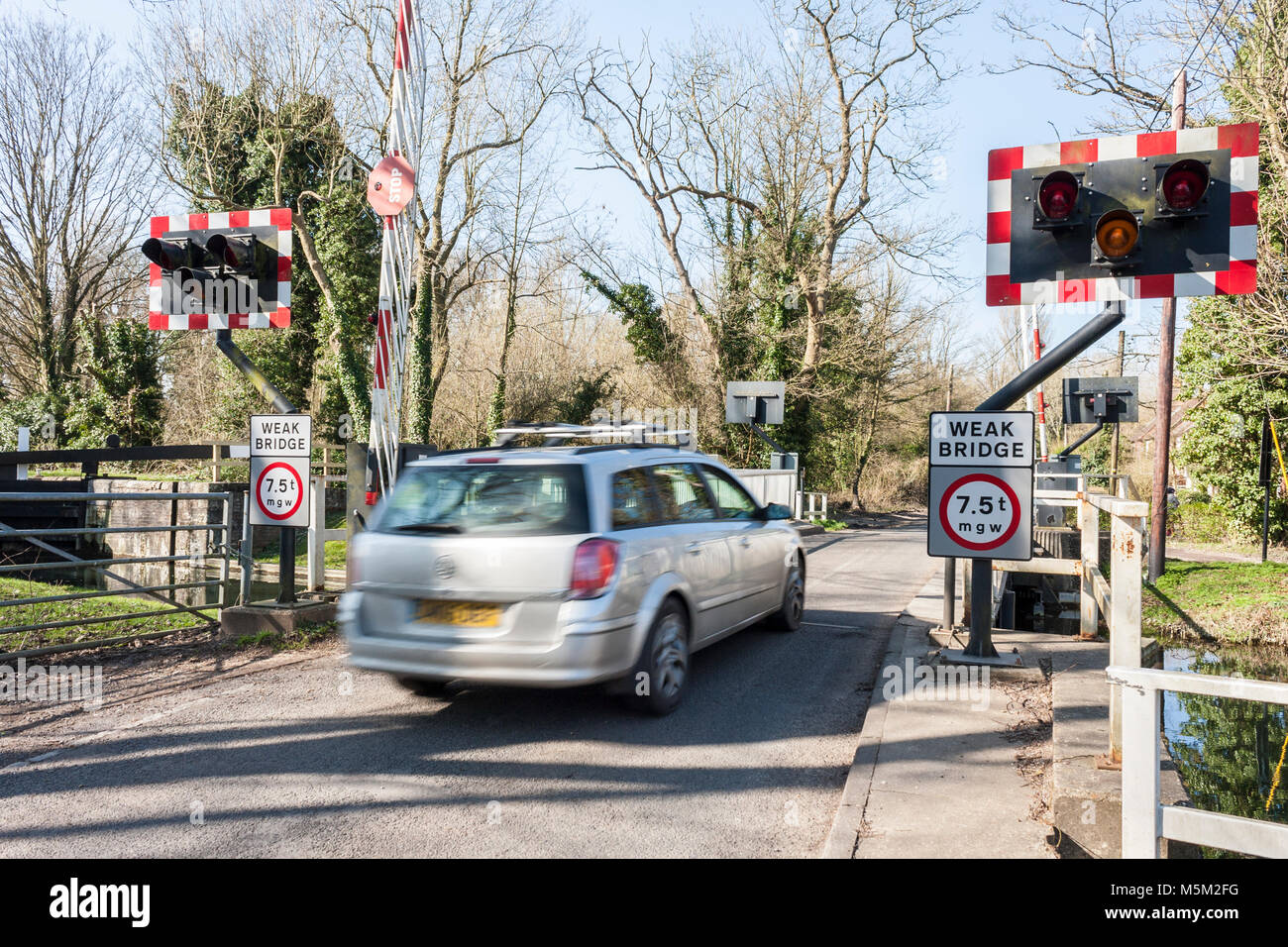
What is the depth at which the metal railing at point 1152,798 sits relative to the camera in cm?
289

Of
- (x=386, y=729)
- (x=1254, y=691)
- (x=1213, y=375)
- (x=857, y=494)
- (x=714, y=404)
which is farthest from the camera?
(x=857, y=494)

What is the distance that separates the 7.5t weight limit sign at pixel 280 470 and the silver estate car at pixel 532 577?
230cm

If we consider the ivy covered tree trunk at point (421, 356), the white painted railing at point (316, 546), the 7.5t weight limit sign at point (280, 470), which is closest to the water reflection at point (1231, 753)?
the 7.5t weight limit sign at point (280, 470)

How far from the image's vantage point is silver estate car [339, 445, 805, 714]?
5.21m

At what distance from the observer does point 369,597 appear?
5633 mm

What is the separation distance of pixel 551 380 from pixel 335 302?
759cm

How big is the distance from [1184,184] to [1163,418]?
1097 cm

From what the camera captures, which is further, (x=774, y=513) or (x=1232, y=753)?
(x=774, y=513)

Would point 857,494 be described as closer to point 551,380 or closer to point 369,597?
point 551,380

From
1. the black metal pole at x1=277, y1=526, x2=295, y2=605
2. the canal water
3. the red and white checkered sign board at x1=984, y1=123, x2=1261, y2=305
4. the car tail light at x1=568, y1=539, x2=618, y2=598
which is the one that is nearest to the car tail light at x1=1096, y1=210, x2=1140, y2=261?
the red and white checkered sign board at x1=984, y1=123, x2=1261, y2=305

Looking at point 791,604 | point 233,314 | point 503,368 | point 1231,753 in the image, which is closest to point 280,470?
point 233,314

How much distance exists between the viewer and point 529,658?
5184mm

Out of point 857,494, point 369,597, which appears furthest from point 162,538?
point 857,494

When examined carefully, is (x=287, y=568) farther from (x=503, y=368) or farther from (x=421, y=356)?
(x=503, y=368)
